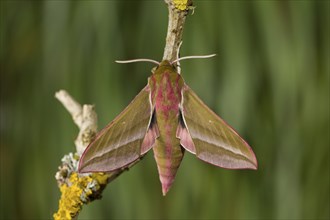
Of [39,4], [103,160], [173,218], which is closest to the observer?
[103,160]

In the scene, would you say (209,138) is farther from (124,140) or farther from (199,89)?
(199,89)

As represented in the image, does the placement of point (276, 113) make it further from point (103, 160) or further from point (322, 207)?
point (103, 160)

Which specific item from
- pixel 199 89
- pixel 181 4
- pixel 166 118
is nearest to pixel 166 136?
pixel 166 118

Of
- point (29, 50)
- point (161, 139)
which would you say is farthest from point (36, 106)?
point (161, 139)

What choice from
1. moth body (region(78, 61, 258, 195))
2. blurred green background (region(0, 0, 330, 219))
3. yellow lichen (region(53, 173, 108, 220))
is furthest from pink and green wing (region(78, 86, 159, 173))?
blurred green background (region(0, 0, 330, 219))

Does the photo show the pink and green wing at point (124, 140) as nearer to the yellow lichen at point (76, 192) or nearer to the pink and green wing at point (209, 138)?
the pink and green wing at point (209, 138)

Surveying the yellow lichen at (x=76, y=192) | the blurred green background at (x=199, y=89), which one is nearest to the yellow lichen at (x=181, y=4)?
the yellow lichen at (x=76, y=192)
